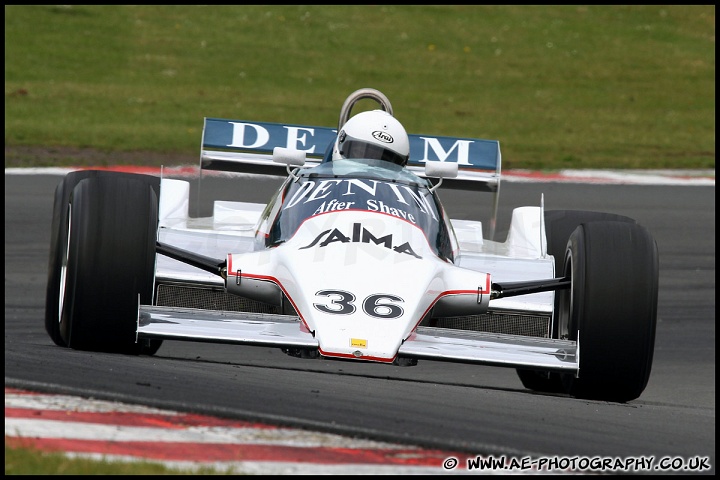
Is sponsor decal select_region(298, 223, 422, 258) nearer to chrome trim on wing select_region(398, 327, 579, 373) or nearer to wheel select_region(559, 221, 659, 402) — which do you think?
chrome trim on wing select_region(398, 327, 579, 373)

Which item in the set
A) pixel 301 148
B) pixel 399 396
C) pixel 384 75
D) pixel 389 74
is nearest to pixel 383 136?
pixel 301 148

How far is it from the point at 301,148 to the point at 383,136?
61.0 inches

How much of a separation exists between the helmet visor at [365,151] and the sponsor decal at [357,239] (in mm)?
1215

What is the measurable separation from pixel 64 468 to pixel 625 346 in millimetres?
2902

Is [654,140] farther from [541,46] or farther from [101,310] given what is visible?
[101,310]

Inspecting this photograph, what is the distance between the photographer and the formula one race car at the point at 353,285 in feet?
17.4

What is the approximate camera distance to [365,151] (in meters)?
7.16

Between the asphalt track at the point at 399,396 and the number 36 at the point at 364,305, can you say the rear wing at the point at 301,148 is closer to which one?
the asphalt track at the point at 399,396

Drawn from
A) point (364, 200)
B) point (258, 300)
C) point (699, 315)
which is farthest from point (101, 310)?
point (699, 315)

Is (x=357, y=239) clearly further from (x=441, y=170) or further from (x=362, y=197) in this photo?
(x=441, y=170)

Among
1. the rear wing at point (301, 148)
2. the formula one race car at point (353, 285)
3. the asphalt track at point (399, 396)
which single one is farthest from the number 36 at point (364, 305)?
the rear wing at point (301, 148)

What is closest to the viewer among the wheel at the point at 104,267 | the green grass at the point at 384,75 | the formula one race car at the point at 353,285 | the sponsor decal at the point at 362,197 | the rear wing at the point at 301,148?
the formula one race car at the point at 353,285

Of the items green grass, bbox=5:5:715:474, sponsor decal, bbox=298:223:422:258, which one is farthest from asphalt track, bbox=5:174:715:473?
green grass, bbox=5:5:715:474

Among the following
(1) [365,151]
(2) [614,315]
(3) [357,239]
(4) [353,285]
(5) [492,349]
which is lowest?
(5) [492,349]
